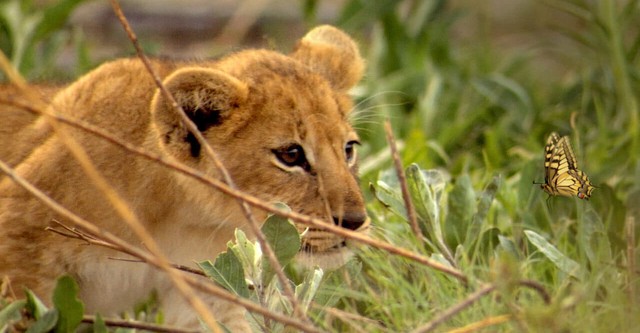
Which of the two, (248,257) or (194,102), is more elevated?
(194,102)

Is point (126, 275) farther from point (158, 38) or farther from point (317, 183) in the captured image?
point (158, 38)

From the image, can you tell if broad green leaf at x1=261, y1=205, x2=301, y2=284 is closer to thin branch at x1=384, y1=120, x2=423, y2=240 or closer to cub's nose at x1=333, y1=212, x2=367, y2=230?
thin branch at x1=384, y1=120, x2=423, y2=240

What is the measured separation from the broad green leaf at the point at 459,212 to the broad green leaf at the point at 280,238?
Answer: 95 centimetres

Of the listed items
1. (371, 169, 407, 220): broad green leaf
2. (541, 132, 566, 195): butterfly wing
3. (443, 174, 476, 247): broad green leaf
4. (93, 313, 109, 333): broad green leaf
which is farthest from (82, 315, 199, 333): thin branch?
(443, 174, 476, 247): broad green leaf

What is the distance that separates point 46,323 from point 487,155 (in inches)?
108

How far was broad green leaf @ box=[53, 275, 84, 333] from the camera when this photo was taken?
3090 millimetres

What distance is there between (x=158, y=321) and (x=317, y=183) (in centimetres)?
87

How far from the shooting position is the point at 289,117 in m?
3.74

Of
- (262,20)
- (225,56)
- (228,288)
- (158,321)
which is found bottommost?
(158,321)

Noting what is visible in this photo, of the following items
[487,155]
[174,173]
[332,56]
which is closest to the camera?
[174,173]

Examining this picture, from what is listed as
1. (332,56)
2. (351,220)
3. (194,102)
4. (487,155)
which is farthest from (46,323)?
(487,155)

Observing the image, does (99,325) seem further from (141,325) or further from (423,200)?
(423,200)

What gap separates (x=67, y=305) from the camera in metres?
3.12

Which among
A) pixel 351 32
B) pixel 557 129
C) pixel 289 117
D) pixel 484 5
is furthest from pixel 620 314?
pixel 484 5
